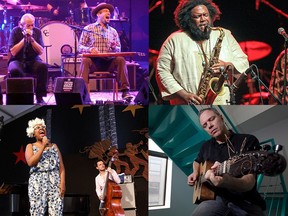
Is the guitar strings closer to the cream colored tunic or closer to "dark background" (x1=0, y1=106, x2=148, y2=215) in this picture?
the cream colored tunic

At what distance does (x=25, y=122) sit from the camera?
28.2ft

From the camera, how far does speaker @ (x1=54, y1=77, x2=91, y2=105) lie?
28.0 feet

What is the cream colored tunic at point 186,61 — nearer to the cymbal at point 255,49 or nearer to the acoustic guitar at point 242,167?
the cymbal at point 255,49

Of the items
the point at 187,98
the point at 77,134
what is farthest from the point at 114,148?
the point at 187,98

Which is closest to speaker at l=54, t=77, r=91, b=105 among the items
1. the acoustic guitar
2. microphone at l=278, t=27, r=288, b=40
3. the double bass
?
the double bass

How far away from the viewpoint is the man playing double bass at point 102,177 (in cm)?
837

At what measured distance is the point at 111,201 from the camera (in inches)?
315

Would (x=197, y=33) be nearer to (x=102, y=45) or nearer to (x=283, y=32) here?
(x=283, y=32)

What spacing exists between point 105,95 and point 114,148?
0.70 meters

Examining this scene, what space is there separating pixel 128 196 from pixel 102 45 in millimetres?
1991

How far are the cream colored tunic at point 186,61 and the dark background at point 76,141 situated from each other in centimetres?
51

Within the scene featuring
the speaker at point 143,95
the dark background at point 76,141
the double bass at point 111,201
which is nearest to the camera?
the double bass at point 111,201

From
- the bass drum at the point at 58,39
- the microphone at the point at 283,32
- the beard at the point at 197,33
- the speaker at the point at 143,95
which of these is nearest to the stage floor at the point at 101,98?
the speaker at the point at 143,95

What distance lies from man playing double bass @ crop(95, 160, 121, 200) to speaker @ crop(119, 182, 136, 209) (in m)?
0.13
